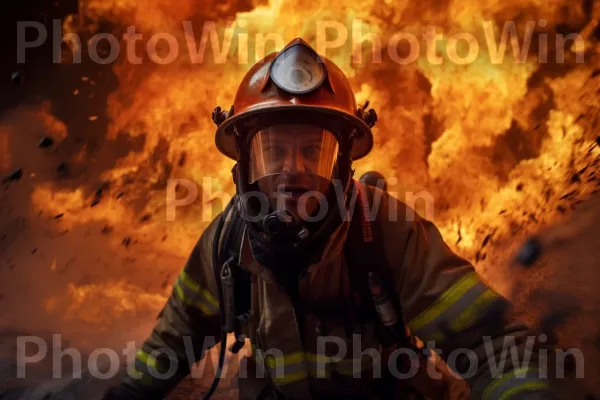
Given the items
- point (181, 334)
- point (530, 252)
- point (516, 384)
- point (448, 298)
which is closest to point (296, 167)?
point (448, 298)

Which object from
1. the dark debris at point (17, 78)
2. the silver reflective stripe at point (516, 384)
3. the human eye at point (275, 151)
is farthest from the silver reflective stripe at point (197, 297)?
the dark debris at point (17, 78)

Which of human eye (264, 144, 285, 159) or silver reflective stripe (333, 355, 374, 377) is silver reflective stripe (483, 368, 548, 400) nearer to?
silver reflective stripe (333, 355, 374, 377)

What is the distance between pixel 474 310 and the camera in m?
2.07

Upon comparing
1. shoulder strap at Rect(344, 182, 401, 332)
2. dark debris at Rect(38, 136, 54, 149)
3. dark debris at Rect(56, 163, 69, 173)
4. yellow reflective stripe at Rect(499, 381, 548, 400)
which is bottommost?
yellow reflective stripe at Rect(499, 381, 548, 400)

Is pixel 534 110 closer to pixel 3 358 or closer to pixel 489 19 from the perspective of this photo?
pixel 489 19

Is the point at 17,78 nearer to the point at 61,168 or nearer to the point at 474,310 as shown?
the point at 61,168

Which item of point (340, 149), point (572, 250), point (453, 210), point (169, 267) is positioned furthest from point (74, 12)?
point (572, 250)

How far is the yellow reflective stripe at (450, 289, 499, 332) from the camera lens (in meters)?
2.06

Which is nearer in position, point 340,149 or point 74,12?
point 340,149

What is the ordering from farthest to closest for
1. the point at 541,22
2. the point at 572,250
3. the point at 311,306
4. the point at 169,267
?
the point at 169,267
the point at 541,22
the point at 572,250
the point at 311,306

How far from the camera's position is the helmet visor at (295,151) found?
7.64 ft

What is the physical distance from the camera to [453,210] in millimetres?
4199

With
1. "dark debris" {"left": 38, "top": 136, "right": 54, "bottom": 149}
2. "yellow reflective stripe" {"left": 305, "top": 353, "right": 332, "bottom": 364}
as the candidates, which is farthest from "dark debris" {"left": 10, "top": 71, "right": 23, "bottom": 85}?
"yellow reflective stripe" {"left": 305, "top": 353, "right": 332, "bottom": 364}

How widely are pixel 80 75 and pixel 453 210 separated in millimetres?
3295
